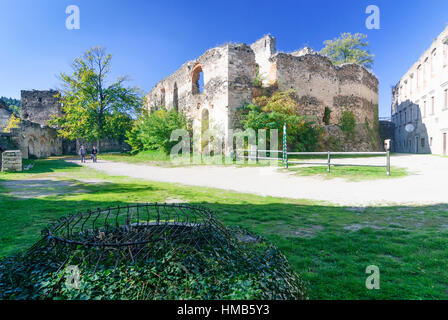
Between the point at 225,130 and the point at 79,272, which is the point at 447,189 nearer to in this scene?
the point at 79,272

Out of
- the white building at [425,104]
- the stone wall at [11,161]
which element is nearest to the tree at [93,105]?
the stone wall at [11,161]

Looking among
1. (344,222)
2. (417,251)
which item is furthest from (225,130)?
(417,251)

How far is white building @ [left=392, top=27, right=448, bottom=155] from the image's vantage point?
24531mm

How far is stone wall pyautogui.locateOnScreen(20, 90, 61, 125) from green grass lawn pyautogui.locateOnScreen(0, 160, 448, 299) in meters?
33.8

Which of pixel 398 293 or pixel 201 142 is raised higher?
pixel 201 142

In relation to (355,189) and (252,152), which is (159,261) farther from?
(252,152)

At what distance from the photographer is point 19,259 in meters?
2.31

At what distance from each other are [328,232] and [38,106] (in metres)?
A: 41.7

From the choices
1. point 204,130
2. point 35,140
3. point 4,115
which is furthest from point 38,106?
point 204,130

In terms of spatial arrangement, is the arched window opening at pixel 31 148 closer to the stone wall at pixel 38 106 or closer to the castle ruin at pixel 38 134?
the castle ruin at pixel 38 134

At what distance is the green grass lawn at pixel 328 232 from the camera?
257 cm

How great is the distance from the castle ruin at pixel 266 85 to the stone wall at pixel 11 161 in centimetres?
1240
